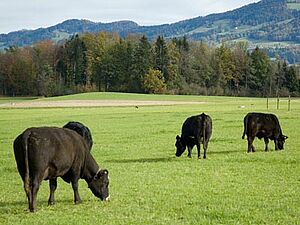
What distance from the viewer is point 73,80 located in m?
141

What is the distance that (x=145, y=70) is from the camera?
5113 inches

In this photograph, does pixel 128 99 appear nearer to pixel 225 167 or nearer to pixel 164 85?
pixel 164 85

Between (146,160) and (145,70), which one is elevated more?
(145,70)

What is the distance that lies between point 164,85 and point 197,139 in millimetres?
108118

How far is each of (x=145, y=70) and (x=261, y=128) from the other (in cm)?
10488

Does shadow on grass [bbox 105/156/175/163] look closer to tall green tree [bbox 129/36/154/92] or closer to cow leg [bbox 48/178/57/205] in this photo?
cow leg [bbox 48/178/57/205]

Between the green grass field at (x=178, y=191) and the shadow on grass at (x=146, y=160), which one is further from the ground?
the green grass field at (x=178, y=191)

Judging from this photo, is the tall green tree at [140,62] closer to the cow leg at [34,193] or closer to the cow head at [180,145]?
the cow head at [180,145]

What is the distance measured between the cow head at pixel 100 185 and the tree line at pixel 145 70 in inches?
4524

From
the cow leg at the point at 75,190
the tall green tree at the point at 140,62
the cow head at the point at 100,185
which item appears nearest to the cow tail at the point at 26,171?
the cow leg at the point at 75,190

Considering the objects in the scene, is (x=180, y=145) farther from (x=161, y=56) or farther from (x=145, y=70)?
(x=161, y=56)

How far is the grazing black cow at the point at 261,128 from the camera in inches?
1004

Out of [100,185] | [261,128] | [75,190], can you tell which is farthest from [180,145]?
[75,190]

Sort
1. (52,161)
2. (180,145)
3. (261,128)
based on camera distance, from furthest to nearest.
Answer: (261,128)
(180,145)
(52,161)
